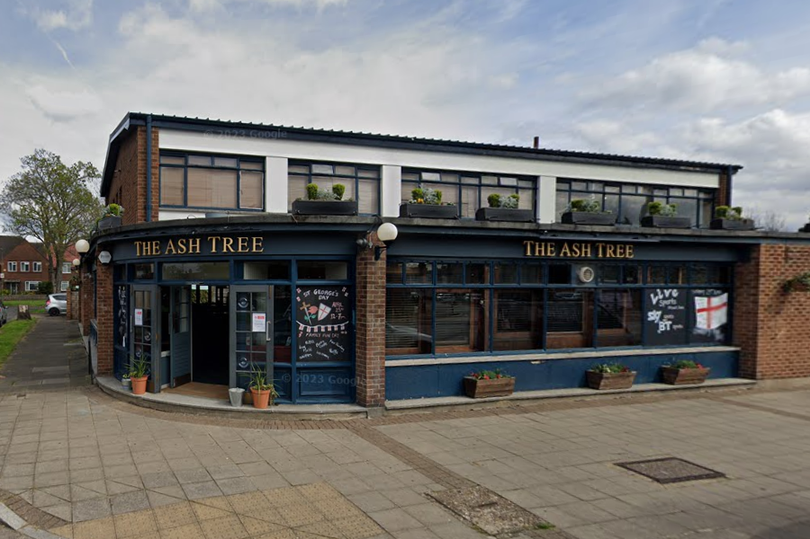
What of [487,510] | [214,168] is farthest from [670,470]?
[214,168]

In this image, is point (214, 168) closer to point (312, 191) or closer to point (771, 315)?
point (312, 191)

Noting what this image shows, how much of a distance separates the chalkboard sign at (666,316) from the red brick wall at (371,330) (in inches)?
253

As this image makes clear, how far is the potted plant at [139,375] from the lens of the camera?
10.4 metres

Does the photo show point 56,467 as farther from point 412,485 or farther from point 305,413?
point 412,485

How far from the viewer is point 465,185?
51.0 ft

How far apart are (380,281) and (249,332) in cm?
254

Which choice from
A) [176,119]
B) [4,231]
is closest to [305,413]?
[176,119]

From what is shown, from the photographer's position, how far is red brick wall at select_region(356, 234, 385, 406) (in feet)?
31.0

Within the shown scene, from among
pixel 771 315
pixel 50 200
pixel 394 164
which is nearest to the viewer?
pixel 771 315

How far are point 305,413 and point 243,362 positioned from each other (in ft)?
5.09

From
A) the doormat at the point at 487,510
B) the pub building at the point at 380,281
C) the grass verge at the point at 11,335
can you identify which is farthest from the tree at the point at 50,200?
the doormat at the point at 487,510

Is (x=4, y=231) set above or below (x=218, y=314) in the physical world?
above

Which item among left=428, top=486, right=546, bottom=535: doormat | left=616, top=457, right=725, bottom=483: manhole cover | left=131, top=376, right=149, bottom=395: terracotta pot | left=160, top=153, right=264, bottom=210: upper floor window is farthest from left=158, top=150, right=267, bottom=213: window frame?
left=616, top=457, right=725, bottom=483: manhole cover

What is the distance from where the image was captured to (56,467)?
22.6 feet
